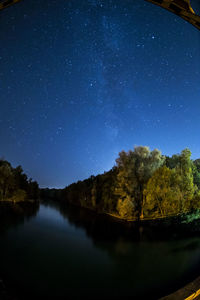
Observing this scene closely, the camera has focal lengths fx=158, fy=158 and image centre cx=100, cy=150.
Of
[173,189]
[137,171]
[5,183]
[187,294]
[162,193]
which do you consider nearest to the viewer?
[187,294]

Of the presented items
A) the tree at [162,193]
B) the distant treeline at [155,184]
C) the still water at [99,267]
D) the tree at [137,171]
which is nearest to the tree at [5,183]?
the still water at [99,267]

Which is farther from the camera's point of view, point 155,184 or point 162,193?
point 155,184

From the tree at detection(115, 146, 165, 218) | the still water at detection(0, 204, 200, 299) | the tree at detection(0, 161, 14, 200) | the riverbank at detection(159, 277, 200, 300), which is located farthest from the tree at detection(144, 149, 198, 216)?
the tree at detection(0, 161, 14, 200)

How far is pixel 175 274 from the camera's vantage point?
7.90 meters

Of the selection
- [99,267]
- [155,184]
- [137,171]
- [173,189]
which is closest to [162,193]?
[155,184]

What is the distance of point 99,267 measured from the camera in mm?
9477

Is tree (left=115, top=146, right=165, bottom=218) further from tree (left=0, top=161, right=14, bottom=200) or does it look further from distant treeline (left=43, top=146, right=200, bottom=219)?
tree (left=0, top=161, right=14, bottom=200)

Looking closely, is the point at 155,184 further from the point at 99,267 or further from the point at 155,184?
the point at 99,267

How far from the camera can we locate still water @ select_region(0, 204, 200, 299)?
265 inches

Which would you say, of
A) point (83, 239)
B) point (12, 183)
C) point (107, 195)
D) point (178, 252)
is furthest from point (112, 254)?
point (12, 183)

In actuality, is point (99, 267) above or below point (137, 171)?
below

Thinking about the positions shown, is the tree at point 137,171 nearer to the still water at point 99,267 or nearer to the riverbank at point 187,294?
the still water at point 99,267

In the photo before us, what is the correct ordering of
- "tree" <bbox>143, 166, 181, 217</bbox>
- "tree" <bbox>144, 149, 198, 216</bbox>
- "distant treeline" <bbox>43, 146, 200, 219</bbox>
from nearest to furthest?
"tree" <bbox>144, 149, 198, 216</bbox> < "distant treeline" <bbox>43, 146, 200, 219</bbox> < "tree" <bbox>143, 166, 181, 217</bbox>

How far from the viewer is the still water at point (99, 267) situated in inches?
265
